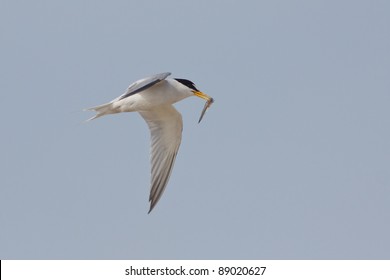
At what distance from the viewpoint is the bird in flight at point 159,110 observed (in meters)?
16.5

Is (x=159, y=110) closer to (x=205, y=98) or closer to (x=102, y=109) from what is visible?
(x=205, y=98)

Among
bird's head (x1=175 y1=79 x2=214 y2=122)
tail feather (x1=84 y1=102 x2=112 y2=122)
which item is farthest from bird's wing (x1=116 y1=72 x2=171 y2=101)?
bird's head (x1=175 y1=79 x2=214 y2=122)

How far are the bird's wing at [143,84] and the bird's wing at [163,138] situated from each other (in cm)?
138

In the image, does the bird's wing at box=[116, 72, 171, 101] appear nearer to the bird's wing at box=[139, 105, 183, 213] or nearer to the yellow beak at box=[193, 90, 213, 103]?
the yellow beak at box=[193, 90, 213, 103]

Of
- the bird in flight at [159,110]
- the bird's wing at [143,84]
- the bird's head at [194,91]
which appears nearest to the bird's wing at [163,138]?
the bird in flight at [159,110]

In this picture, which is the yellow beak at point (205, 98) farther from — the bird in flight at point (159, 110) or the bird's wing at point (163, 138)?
the bird's wing at point (163, 138)

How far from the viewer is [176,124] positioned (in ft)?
58.8

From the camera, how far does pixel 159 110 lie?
17844 millimetres

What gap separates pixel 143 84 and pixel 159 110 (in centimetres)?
197
